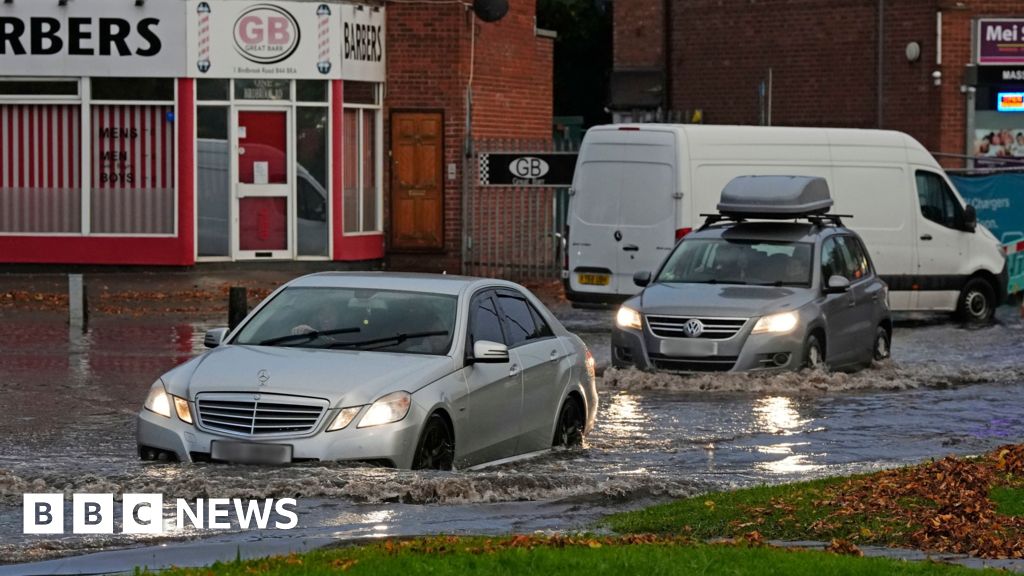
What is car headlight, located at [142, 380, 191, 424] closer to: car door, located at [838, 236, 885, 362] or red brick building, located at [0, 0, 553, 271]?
car door, located at [838, 236, 885, 362]

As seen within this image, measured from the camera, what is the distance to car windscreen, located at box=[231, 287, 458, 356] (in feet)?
39.8

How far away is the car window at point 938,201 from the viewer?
25.3 m

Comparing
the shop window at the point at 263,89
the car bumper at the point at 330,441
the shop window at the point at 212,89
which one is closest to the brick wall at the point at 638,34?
the shop window at the point at 263,89

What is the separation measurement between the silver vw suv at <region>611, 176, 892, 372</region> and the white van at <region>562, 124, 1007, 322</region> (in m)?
3.26

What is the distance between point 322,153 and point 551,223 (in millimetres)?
3895

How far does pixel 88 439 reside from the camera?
45.4ft

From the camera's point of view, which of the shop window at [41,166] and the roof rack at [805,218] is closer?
the roof rack at [805,218]

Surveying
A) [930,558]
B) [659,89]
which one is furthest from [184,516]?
[659,89]

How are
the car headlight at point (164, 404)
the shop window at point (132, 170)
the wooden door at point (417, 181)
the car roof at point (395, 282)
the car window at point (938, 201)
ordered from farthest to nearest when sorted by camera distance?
the wooden door at point (417, 181) → the shop window at point (132, 170) → the car window at point (938, 201) → the car roof at point (395, 282) → the car headlight at point (164, 404)

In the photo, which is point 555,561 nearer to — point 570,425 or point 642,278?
point 570,425

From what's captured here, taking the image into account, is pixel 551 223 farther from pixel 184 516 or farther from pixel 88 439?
pixel 184 516

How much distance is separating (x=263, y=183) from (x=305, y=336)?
17.6m

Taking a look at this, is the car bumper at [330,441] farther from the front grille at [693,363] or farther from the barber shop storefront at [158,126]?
the barber shop storefront at [158,126]

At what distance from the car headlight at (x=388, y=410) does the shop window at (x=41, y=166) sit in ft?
61.7
